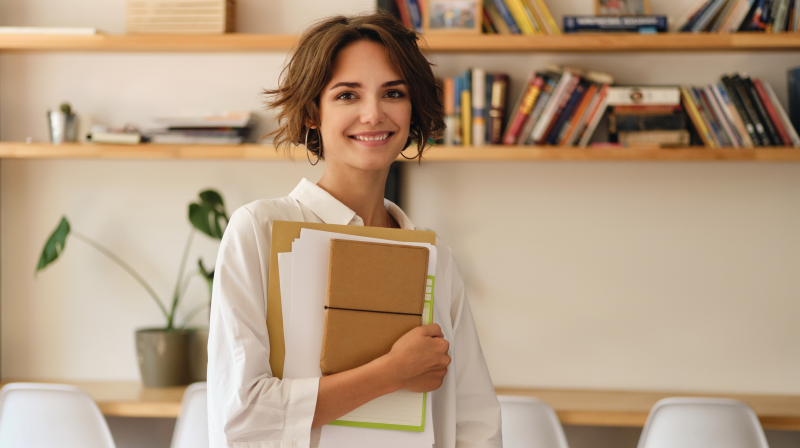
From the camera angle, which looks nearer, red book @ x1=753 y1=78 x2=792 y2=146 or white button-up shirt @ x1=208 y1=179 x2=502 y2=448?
white button-up shirt @ x1=208 y1=179 x2=502 y2=448

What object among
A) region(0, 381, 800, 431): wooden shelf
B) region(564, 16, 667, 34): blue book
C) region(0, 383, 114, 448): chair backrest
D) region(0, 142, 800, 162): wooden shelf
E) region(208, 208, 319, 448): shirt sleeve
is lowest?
region(0, 381, 800, 431): wooden shelf

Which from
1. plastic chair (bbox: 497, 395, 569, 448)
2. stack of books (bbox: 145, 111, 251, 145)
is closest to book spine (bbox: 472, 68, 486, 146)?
stack of books (bbox: 145, 111, 251, 145)

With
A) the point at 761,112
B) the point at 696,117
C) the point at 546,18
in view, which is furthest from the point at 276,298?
the point at 761,112

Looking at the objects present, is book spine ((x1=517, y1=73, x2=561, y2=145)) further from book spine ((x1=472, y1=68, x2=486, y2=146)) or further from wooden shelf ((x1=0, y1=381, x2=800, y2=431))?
wooden shelf ((x1=0, y1=381, x2=800, y2=431))

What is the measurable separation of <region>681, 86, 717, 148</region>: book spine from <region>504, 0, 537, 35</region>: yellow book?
1.95ft

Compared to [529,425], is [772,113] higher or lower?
higher

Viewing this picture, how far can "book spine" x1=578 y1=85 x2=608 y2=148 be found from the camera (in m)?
2.32

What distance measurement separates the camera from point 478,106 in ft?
7.72

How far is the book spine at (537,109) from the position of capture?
232cm

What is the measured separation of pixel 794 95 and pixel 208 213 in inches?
86.4

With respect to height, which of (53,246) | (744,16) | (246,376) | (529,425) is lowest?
(529,425)

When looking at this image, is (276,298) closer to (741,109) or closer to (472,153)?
(472,153)

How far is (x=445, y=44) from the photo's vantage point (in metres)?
2.27

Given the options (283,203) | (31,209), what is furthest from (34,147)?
(283,203)
